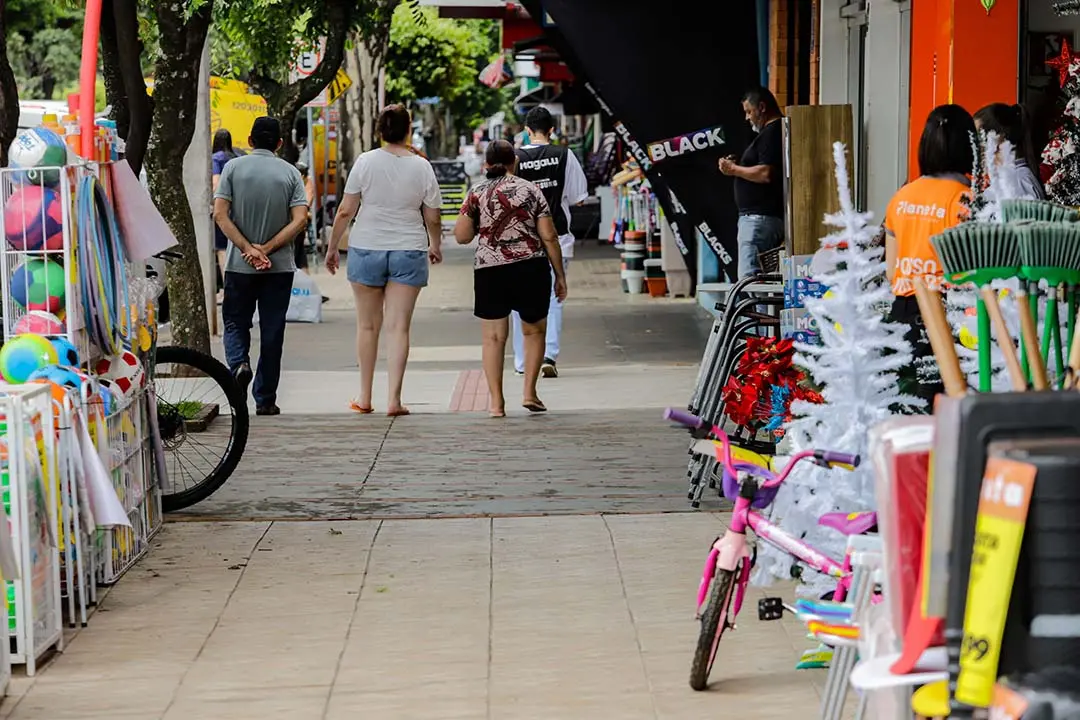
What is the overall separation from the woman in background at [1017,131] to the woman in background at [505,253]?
12.3 ft

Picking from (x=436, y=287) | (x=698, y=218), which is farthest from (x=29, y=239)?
(x=436, y=287)

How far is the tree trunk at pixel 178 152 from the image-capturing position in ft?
38.4

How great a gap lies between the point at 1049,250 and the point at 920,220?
2734 millimetres

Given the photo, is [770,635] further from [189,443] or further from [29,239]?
[189,443]

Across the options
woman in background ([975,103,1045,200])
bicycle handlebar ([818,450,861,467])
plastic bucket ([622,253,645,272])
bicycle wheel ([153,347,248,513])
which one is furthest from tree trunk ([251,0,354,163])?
bicycle handlebar ([818,450,861,467])

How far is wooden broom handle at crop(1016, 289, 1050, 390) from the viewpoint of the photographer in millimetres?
3264

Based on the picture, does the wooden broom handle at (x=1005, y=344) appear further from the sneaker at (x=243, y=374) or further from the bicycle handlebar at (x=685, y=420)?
the sneaker at (x=243, y=374)

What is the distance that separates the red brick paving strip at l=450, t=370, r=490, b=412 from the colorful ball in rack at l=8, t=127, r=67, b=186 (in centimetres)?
519

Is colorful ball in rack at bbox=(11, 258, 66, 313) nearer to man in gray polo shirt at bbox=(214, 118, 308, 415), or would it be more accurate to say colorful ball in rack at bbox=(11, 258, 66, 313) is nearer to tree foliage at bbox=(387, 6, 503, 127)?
man in gray polo shirt at bbox=(214, 118, 308, 415)

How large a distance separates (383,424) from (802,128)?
3043 millimetres

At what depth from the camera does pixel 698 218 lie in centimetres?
1419

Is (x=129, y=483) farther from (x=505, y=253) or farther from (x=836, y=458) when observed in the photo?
(x=505, y=253)

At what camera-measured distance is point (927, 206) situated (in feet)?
20.1

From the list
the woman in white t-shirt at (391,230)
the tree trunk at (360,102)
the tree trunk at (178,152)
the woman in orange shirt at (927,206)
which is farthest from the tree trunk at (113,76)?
the tree trunk at (360,102)
